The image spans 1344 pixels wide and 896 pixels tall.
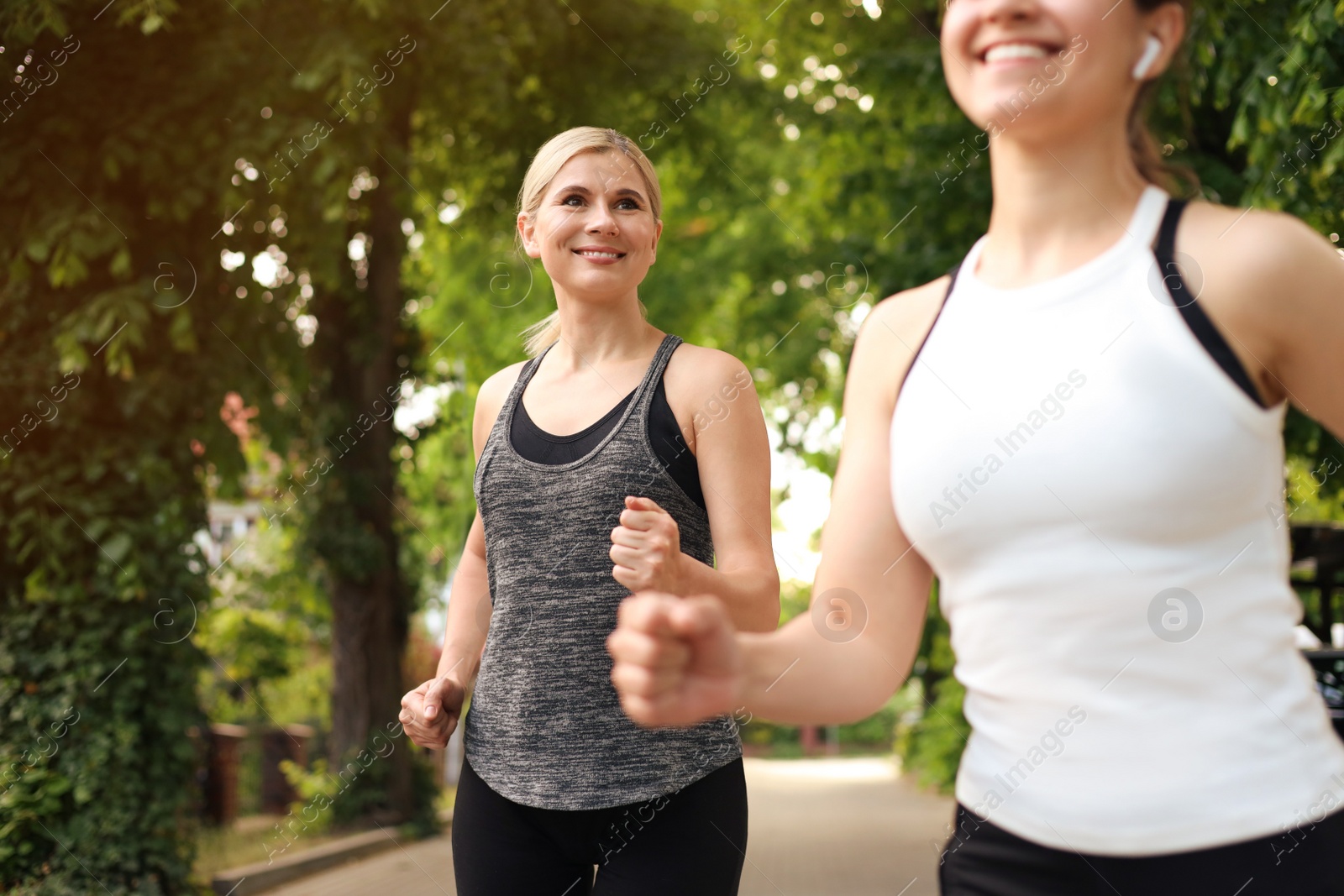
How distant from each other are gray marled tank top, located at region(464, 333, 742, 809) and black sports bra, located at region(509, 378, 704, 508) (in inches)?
0.6

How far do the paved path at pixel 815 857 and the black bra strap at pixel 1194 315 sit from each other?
718 centimetres

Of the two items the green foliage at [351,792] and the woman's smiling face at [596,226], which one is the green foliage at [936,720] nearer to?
the green foliage at [351,792]

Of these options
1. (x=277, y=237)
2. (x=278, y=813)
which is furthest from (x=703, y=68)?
(x=278, y=813)

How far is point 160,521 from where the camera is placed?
6863mm

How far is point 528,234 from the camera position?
2531 millimetres

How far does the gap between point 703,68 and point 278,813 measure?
1011cm

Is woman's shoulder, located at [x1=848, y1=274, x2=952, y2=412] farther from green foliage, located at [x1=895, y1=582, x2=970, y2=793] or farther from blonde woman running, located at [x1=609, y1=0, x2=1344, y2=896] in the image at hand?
green foliage, located at [x1=895, y1=582, x2=970, y2=793]

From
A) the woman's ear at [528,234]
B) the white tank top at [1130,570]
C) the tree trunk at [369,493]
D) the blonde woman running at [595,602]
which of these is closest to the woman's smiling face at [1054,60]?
the white tank top at [1130,570]

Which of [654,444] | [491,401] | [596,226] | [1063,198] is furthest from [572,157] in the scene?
[1063,198]

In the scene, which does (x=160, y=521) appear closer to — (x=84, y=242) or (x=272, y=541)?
(x=84, y=242)

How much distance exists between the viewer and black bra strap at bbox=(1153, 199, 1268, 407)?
3.48 feet

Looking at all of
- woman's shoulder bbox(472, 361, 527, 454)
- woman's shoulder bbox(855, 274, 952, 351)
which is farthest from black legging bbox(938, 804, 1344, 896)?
woman's shoulder bbox(472, 361, 527, 454)

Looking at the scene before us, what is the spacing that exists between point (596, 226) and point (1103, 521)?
142 centimetres

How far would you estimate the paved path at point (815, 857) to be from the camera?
981 cm
